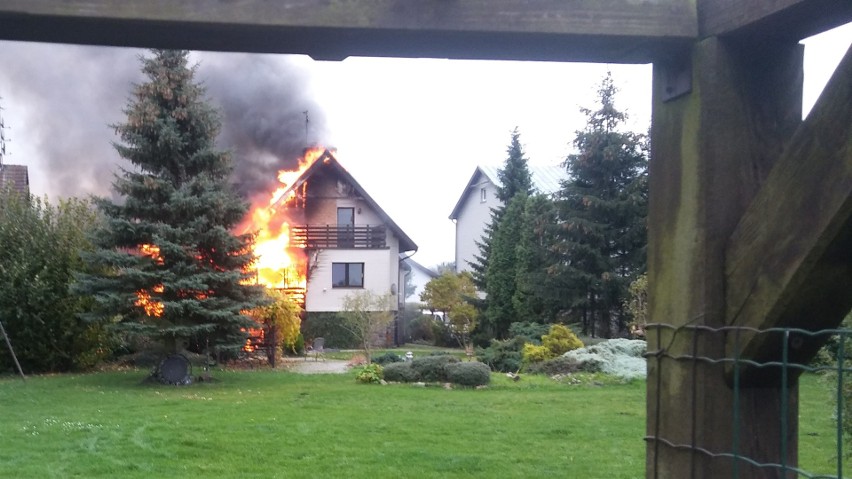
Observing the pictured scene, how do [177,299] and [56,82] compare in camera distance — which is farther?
[56,82]

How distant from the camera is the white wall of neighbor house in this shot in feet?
139

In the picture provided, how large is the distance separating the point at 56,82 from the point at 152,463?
67.6 ft

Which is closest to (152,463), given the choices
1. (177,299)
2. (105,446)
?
(105,446)

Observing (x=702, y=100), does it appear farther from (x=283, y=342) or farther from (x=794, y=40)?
(x=283, y=342)

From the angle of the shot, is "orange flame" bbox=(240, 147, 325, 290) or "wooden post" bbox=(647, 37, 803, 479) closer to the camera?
"wooden post" bbox=(647, 37, 803, 479)

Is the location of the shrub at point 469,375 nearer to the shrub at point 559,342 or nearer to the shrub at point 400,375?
the shrub at point 400,375

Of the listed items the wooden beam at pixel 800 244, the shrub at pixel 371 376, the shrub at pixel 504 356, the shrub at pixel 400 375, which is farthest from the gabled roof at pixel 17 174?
the wooden beam at pixel 800 244

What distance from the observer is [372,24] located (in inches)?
75.5

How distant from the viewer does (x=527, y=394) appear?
13820mm

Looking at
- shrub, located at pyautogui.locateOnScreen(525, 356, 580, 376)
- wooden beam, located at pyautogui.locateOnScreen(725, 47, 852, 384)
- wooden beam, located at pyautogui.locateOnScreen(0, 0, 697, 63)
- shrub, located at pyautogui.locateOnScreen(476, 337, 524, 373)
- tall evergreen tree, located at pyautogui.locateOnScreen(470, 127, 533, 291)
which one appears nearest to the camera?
wooden beam, located at pyautogui.locateOnScreen(725, 47, 852, 384)

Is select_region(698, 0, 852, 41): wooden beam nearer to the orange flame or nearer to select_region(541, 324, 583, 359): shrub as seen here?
select_region(541, 324, 583, 359): shrub

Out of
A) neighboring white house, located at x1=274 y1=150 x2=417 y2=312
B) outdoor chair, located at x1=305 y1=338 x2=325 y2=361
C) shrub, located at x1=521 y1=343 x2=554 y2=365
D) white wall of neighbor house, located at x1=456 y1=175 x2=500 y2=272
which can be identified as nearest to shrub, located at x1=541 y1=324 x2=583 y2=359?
shrub, located at x1=521 y1=343 x2=554 y2=365

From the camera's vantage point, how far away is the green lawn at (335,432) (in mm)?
7340

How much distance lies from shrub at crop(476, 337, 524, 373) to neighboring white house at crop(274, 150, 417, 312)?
475 inches
